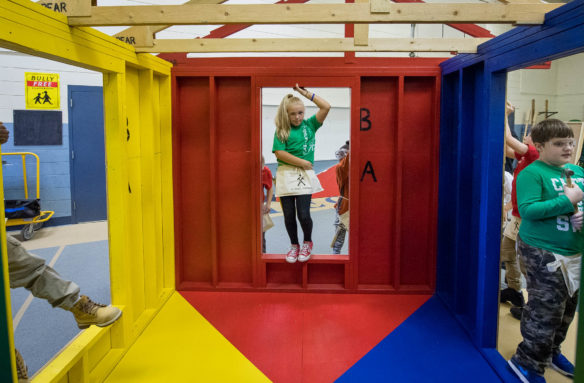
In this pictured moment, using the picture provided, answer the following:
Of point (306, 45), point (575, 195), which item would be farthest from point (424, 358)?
point (306, 45)

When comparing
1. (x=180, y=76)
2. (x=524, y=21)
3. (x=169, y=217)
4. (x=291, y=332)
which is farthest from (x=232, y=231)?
(x=524, y=21)

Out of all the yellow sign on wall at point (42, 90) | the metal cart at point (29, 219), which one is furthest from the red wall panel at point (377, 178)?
the yellow sign on wall at point (42, 90)

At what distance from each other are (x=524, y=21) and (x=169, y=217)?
3.51 meters

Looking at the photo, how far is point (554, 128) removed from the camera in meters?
2.57

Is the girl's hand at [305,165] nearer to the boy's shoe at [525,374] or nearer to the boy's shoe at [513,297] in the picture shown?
the boy's shoe at [513,297]

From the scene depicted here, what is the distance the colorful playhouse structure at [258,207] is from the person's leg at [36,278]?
0.35m

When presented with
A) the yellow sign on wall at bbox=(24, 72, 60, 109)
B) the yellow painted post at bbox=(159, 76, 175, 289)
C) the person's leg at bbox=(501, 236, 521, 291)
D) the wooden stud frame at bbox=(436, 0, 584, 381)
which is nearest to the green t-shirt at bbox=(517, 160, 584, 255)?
the wooden stud frame at bbox=(436, 0, 584, 381)

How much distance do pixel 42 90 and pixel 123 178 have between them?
17.1 feet

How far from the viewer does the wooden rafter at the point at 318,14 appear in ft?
7.58

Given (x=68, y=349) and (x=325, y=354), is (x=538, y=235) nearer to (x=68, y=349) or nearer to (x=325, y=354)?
(x=325, y=354)

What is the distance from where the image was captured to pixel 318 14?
232 centimetres

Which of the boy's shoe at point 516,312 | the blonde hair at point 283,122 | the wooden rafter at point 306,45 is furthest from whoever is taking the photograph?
the blonde hair at point 283,122

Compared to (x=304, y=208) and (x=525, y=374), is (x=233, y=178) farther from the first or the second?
(x=525, y=374)

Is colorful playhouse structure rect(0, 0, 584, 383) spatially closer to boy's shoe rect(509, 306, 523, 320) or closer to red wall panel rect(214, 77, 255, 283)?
red wall panel rect(214, 77, 255, 283)
